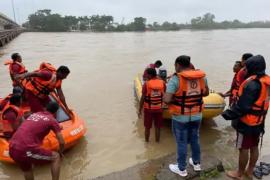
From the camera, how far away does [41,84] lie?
199 inches

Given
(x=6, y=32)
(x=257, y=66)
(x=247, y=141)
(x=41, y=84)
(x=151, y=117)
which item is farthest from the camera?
(x=6, y=32)

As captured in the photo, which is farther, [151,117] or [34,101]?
[151,117]

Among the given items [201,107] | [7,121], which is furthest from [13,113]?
[201,107]

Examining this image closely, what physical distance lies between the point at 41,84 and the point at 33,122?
1.70m

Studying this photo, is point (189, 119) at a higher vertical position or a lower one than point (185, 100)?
lower

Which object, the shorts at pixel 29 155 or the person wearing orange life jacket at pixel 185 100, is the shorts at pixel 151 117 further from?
the shorts at pixel 29 155

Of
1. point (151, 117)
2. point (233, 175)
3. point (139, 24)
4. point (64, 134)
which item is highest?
point (139, 24)

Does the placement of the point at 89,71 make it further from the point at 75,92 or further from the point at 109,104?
the point at 109,104

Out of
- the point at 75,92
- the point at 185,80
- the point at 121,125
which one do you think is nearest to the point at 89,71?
the point at 75,92

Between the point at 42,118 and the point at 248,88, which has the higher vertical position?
the point at 248,88

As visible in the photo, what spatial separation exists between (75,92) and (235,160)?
680 cm

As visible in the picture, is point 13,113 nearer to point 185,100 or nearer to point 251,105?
point 185,100

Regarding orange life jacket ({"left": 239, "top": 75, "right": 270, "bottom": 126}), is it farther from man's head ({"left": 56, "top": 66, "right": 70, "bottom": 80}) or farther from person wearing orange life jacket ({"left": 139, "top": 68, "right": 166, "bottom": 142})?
man's head ({"left": 56, "top": 66, "right": 70, "bottom": 80})

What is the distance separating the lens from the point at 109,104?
29.1 ft
